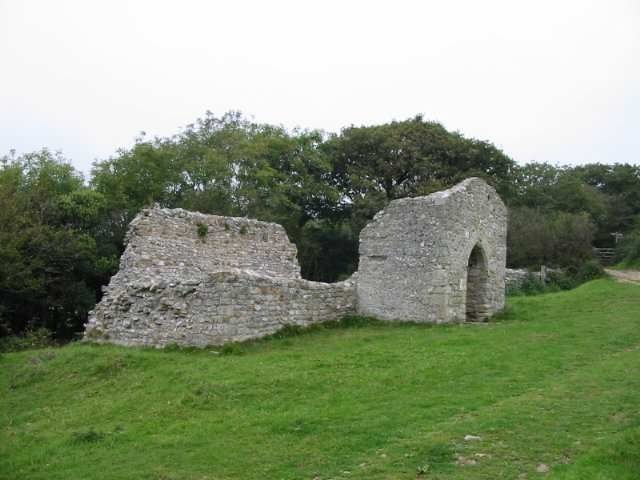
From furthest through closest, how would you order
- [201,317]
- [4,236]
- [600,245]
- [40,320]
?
[600,245]
[40,320]
[4,236]
[201,317]

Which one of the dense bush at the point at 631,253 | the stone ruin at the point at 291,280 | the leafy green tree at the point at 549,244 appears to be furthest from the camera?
the dense bush at the point at 631,253

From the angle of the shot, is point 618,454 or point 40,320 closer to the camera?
point 618,454

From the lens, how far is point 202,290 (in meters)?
12.9

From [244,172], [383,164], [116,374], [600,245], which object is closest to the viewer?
[116,374]

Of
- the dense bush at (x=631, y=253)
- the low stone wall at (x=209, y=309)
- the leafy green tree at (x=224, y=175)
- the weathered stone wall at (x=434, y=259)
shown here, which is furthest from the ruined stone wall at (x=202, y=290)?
the dense bush at (x=631, y=253)

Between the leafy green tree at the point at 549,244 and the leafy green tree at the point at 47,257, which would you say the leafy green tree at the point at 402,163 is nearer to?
the leafy green tree at the point at 549,244

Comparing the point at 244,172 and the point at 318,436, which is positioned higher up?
the point at 244,172

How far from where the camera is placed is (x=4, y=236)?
18438 mm

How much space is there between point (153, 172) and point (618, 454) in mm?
27974

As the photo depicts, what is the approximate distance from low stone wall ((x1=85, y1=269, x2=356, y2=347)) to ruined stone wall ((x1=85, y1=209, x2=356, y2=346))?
0.02 meters

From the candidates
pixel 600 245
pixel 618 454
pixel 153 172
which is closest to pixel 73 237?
pixel 153 172

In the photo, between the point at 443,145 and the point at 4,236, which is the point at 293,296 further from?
the point at 443,145

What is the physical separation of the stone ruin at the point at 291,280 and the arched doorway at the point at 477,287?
0.11ft

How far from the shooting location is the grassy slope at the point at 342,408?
21.0 feet
